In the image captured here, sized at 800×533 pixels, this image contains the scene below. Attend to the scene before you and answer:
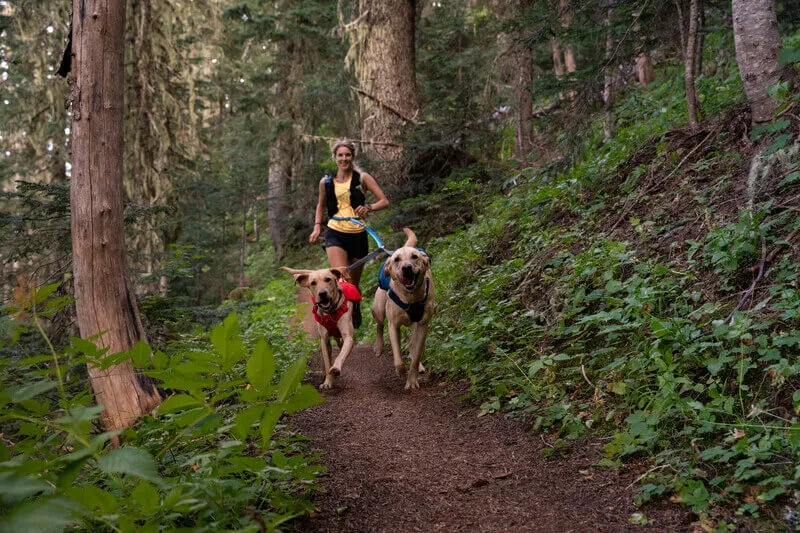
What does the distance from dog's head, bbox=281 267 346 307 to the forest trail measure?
133cm

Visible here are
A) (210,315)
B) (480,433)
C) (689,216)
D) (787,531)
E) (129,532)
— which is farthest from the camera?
(210,315)

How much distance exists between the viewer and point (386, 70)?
11.8m

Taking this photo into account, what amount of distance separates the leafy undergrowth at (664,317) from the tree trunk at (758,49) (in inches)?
13.4

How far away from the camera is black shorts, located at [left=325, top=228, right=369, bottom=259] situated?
7.00m

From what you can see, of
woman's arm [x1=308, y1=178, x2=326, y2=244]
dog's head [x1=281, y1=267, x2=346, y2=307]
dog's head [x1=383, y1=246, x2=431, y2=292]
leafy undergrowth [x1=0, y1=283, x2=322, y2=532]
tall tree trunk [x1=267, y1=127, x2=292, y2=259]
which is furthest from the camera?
tall tree trunk [x1=267, y1=127, x2=292, y2=259]

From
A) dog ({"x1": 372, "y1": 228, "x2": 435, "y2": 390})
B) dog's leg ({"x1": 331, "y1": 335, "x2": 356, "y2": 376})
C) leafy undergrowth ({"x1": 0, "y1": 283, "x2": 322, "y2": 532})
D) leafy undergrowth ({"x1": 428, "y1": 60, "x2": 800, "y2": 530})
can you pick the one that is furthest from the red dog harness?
leafy undergrowth ({"x1": 0, "y1": 283, "x2": 322, "y2": 532})

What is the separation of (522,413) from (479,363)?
1144 mm

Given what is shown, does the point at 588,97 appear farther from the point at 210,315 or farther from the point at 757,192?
the point at 210,315

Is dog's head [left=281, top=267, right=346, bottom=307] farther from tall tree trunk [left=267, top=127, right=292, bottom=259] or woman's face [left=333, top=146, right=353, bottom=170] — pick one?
tall tree trunk [left=267, top=127, right=292, bottom=259]

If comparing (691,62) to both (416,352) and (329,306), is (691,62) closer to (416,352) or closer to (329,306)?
A: (416,352)

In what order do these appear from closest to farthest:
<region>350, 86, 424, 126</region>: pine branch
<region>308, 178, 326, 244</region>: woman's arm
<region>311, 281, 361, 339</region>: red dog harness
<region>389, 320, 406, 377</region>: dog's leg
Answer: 1. <region>389, 320, 406, 377</region>: dog's leg
2. <region>311, 281, 361, 339</region>: red dog harness
3. <region>308, 178, 326, 244</region>: woman's arm
4. <region>350, 86, 424, 126</region>: pine branch

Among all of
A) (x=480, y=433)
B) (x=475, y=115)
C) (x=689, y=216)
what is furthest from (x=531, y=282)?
(x=475, y=115)

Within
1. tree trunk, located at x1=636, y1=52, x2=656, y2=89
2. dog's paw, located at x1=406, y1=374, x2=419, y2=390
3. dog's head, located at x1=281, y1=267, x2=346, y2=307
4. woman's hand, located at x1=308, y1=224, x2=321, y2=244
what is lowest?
dog's paw, located at x1=406, y1=374, x2=419, y2=390

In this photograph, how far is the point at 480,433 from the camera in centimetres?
405
